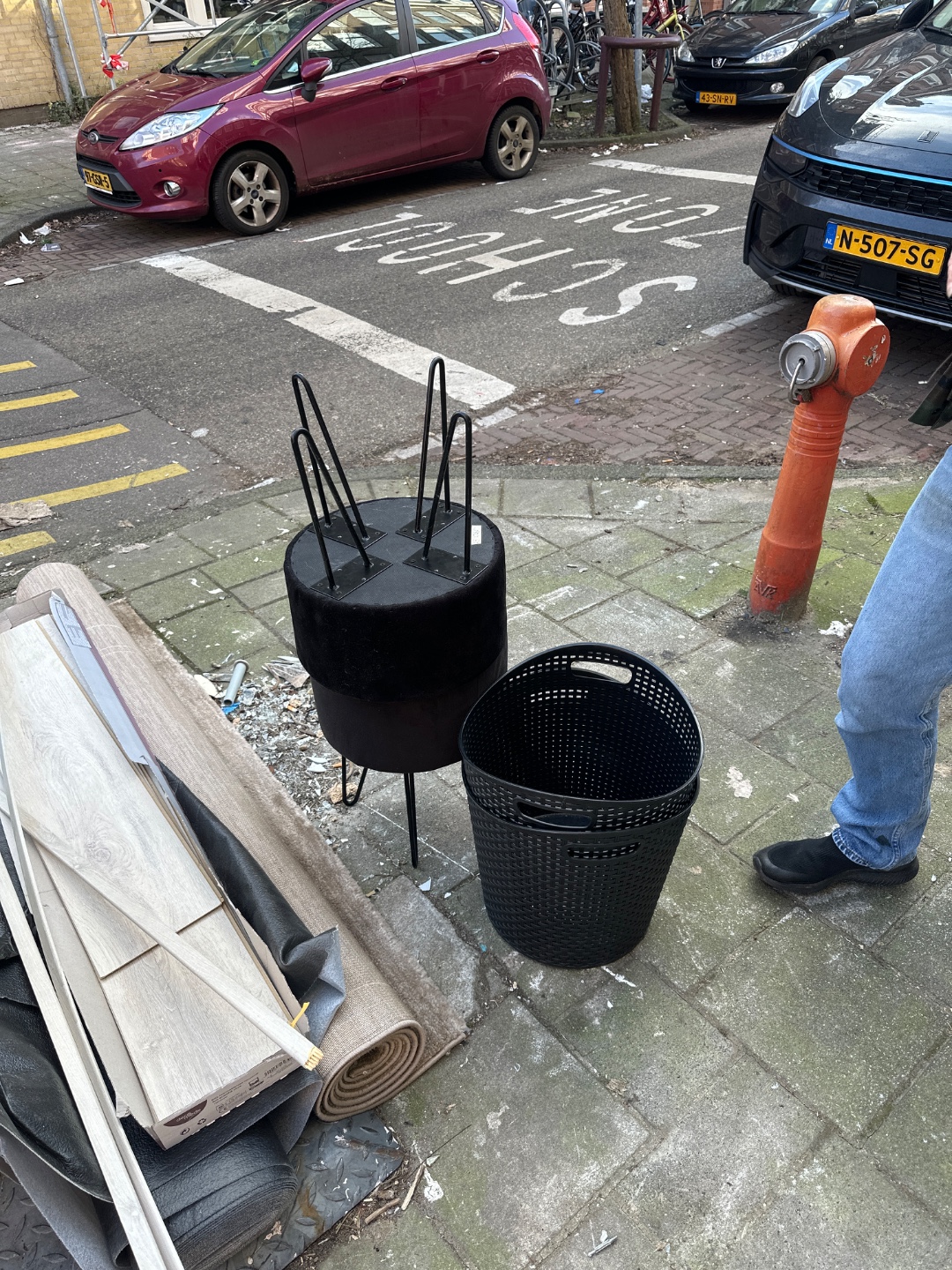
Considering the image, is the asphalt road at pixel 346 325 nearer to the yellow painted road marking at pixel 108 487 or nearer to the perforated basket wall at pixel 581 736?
the yellow painted road marking at pixel 108 487

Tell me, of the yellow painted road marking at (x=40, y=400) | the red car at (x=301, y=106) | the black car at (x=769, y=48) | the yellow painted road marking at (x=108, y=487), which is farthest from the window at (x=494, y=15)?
the yellow painted road marking at (x=108, y=487)

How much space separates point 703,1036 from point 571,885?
1.67 ft

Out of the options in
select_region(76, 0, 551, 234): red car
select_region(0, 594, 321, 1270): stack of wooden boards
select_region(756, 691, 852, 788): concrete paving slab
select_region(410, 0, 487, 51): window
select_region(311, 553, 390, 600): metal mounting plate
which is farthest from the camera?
select_region(410, 0, 487, 51): window

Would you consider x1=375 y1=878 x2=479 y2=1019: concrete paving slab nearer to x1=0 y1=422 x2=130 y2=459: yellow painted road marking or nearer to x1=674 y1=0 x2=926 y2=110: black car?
x1=0 y1=422 x2=130 y2=459: yellow painted road marking

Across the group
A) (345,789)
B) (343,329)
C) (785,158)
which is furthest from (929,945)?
(343,329)

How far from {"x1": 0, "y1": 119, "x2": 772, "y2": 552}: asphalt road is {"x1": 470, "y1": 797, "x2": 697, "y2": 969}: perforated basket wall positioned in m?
3.06

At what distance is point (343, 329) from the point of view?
6512 mm

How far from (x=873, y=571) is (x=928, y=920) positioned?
66.0 inches

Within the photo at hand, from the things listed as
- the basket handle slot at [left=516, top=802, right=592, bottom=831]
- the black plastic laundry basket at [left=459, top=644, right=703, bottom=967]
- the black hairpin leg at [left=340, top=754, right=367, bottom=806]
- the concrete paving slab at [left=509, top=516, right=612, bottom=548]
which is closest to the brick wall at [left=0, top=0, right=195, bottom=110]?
the concrete paving slab at [left=509, top=516, right=612, bottom=548]

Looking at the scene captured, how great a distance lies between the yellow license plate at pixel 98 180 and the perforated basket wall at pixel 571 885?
8.00 m

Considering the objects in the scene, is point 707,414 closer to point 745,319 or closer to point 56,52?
point 745,319

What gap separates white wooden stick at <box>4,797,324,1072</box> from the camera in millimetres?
1699

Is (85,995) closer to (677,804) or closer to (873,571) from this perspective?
(677,804)

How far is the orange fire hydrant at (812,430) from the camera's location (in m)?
2.94
